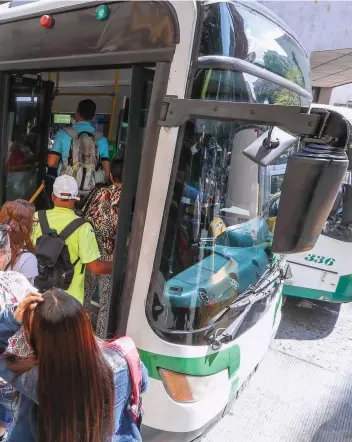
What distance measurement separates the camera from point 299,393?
3.41 meters

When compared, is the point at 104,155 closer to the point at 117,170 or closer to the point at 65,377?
the point at 117,170

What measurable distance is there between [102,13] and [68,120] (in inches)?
134

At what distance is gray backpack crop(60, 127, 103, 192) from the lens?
360cm

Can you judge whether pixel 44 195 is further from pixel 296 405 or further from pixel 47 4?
pixel 296 405

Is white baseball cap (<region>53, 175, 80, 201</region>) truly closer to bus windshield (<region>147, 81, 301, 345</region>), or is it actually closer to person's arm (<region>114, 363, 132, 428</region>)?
bus windshield (<region>147, 81, 301, 345</region>)

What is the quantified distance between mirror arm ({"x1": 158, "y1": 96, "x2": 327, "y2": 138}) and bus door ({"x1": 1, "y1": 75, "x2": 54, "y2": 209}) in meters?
1.46

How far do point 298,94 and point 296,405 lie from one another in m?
2.41

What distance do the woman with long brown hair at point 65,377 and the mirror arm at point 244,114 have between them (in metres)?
0.91

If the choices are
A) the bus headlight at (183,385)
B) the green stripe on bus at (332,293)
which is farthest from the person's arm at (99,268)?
the green stripe on bus at (332,293)

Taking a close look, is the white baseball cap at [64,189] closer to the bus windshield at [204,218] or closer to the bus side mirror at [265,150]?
the bus windshield at [204,218]

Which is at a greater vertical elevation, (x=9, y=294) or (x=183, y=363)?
(x=9, y=294)

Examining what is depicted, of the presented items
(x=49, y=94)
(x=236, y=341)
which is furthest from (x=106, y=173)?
(x=236, y=341)

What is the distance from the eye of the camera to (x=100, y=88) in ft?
16.7

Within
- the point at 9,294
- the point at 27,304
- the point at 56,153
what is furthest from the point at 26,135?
the point at 27,304
